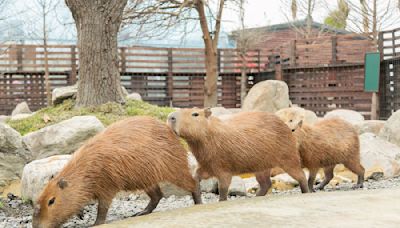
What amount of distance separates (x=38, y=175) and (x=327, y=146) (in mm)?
2909

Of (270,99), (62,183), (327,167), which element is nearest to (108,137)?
Answer: (62,183)

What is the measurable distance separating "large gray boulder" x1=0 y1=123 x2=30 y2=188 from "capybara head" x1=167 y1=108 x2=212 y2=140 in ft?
9.22

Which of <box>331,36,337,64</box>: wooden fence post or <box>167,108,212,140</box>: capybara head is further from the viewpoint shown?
<box>331,36,337,64</box>: wooden fence post

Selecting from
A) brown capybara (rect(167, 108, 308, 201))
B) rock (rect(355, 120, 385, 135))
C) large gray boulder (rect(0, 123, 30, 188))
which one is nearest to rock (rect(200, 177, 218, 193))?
brown capybara (rect(167, 108, 308, 201))

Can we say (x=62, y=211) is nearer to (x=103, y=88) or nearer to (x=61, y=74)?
(x=103, y=88)

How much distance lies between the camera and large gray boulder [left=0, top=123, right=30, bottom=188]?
6.45 meters

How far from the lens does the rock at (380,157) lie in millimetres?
7602

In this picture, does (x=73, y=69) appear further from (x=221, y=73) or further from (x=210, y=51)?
(x=210, y=51)

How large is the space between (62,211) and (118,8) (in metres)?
5.41

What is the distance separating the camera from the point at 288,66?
21.0 meters

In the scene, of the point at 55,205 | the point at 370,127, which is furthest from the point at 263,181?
the point at 370,127

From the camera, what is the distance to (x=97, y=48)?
884 cm

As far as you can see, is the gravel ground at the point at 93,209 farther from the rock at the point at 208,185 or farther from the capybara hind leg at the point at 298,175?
the capybara hind leg at the point at 298,175

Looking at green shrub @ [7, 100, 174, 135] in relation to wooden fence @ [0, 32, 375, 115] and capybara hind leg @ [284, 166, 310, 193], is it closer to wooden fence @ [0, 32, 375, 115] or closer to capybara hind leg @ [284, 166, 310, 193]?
capybara hind leg @ [284, 166, 310, 193]
